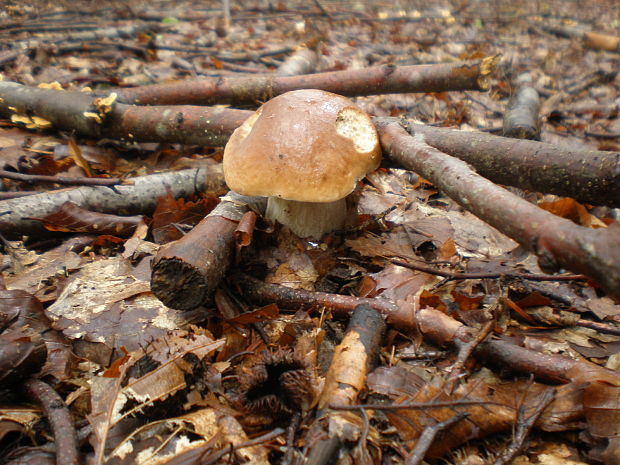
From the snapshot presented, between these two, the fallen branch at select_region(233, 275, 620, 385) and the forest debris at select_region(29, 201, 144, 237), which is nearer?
the fallen branch at select_region(233, 275, 620, 385)

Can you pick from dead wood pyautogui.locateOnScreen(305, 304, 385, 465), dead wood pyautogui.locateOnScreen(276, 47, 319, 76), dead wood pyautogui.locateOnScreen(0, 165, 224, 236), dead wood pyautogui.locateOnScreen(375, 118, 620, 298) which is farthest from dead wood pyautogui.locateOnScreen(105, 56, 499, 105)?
dead wood pyautogui.locateOnScreen(305, 304, 385, 465)

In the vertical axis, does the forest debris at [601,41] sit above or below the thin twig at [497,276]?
above

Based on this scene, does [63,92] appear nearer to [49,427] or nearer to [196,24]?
[49,427]

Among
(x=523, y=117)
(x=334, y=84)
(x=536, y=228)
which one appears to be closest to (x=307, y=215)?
(x=536, y=228)

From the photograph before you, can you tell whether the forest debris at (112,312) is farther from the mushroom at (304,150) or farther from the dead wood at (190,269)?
the mushroom at (304,150)

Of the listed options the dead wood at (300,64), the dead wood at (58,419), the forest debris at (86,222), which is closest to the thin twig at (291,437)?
the dead wood at (58,419)

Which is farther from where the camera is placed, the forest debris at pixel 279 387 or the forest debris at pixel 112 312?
the forest debris at pixel 112 312

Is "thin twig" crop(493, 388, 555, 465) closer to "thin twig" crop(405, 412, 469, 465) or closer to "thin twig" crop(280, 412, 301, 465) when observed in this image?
"thin twig" crop(405, 412, 469, 465)
